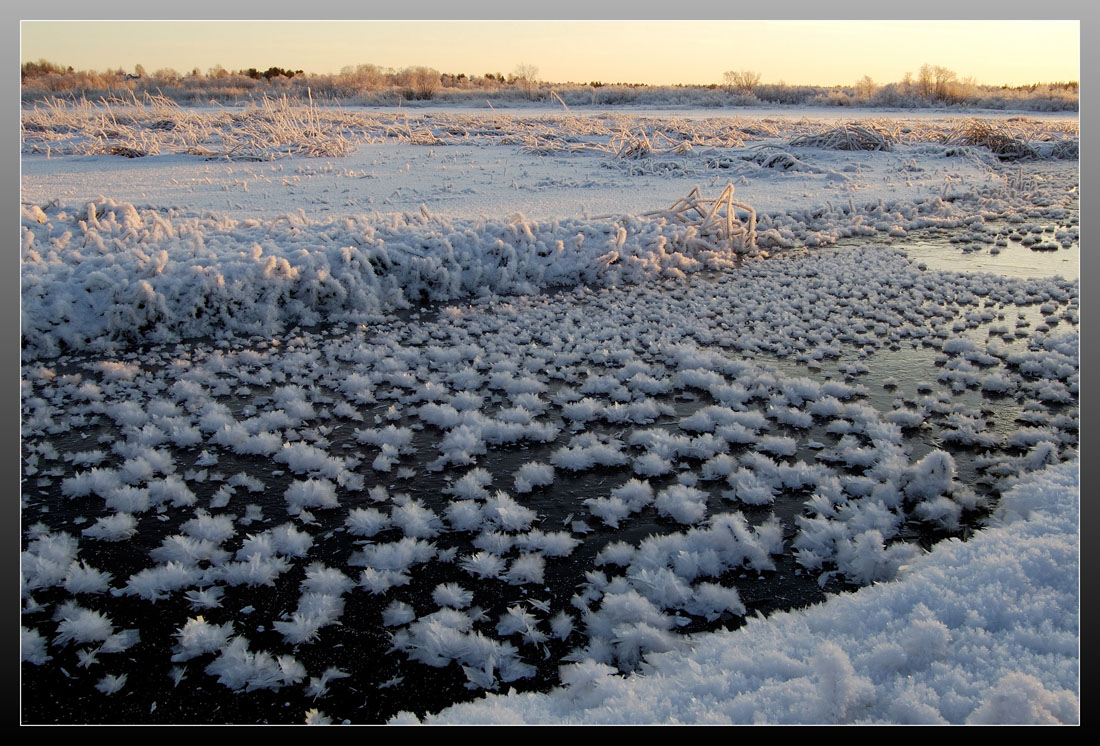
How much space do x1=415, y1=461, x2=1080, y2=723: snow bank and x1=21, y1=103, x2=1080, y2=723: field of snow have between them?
13mm

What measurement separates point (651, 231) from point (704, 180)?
5.97m

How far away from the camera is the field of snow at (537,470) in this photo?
258cm

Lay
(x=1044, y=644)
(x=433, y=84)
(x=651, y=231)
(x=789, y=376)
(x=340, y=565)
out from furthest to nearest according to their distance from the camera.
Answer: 1. (x=433, y=84)
2. (x=651, y=231)
3. (x=789, y=376)
4. (x=340, y=565)
5. (x=1044, y=644)

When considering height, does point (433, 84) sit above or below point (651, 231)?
above

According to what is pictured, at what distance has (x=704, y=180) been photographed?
572 inches

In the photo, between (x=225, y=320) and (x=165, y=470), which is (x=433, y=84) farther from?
(x=165, y=470)

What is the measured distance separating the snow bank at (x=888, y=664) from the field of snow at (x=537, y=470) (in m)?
0.01

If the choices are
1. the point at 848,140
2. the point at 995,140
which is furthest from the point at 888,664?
the point at 995,140

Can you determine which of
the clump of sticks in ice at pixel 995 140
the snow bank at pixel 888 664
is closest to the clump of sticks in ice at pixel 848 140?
the clump of sticks in ice at pixel 995 140

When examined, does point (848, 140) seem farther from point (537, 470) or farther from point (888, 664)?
point (888, 664)

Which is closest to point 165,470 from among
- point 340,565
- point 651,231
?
point 340,565

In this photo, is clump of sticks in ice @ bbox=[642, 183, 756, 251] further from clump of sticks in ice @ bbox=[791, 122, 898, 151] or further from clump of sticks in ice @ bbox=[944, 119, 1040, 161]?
clump of sticks in ice @ bbox=[944, 119, 1040, 161]

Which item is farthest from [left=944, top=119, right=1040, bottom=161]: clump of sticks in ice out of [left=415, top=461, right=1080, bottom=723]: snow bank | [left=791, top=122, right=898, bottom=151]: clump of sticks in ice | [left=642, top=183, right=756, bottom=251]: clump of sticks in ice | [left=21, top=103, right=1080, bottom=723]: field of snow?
[left=415, top=461, right=1080, bottom=723]: snow bank

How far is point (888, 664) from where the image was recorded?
7.74 ft
